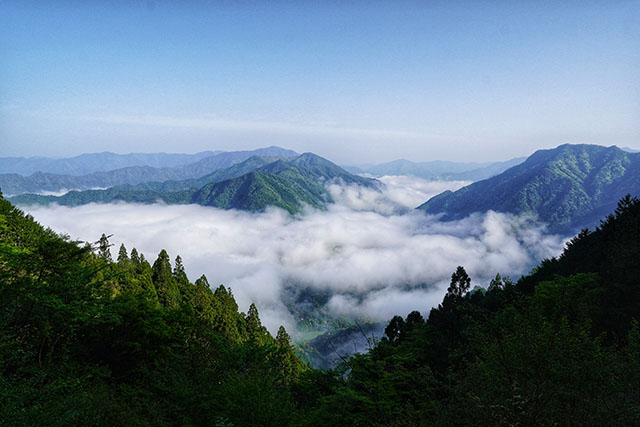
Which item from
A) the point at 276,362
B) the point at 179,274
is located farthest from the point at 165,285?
the point at 276,362

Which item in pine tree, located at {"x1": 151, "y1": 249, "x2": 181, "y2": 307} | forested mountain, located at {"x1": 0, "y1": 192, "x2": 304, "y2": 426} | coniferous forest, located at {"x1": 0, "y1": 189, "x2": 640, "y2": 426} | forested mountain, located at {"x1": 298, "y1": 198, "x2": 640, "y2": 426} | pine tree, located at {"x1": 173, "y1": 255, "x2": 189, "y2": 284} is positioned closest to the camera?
forested mountain, located at {"x1": 298, "y1": 198, "x2": 640, "y2": 426}

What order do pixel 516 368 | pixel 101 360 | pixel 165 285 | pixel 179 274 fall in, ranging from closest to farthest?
pixel 516 368
pixel 101 360
pixel 165 285
pixel 179 274

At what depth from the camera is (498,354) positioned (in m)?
9.02

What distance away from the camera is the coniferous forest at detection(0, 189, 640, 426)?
7594 mm

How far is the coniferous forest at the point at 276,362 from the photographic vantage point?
24.9ft

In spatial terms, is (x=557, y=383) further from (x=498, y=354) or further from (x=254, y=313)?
(x=254, y=313)

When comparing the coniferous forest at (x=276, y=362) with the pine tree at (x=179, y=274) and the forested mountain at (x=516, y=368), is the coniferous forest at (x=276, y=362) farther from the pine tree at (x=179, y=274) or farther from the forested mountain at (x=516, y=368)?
the pine tree at (x=179, y=274)

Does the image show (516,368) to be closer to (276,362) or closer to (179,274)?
(276,362)

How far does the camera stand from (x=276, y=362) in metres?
22.7

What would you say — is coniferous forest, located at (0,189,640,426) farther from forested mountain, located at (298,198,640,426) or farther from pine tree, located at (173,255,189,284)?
pine tree, located at (173,255,189,284)

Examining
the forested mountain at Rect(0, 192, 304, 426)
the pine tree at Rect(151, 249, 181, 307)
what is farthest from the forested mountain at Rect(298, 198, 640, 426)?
A: the pine tree at Rect(151, 249, 181, 307)

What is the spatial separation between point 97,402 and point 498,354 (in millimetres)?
14818

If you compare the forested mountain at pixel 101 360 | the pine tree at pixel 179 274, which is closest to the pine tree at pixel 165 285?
the pine tree at pixel 179 274

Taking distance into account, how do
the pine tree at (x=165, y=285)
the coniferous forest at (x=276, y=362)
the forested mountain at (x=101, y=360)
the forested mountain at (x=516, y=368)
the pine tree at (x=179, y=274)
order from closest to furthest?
the forested mountain at (x=516, y=368)
the coniferous forest at (x=276, y=362)
the forested mountain at (x=101, y=360)
the pine tree at (x=165, y=285)
the pine tree at (x=179, y=274)
